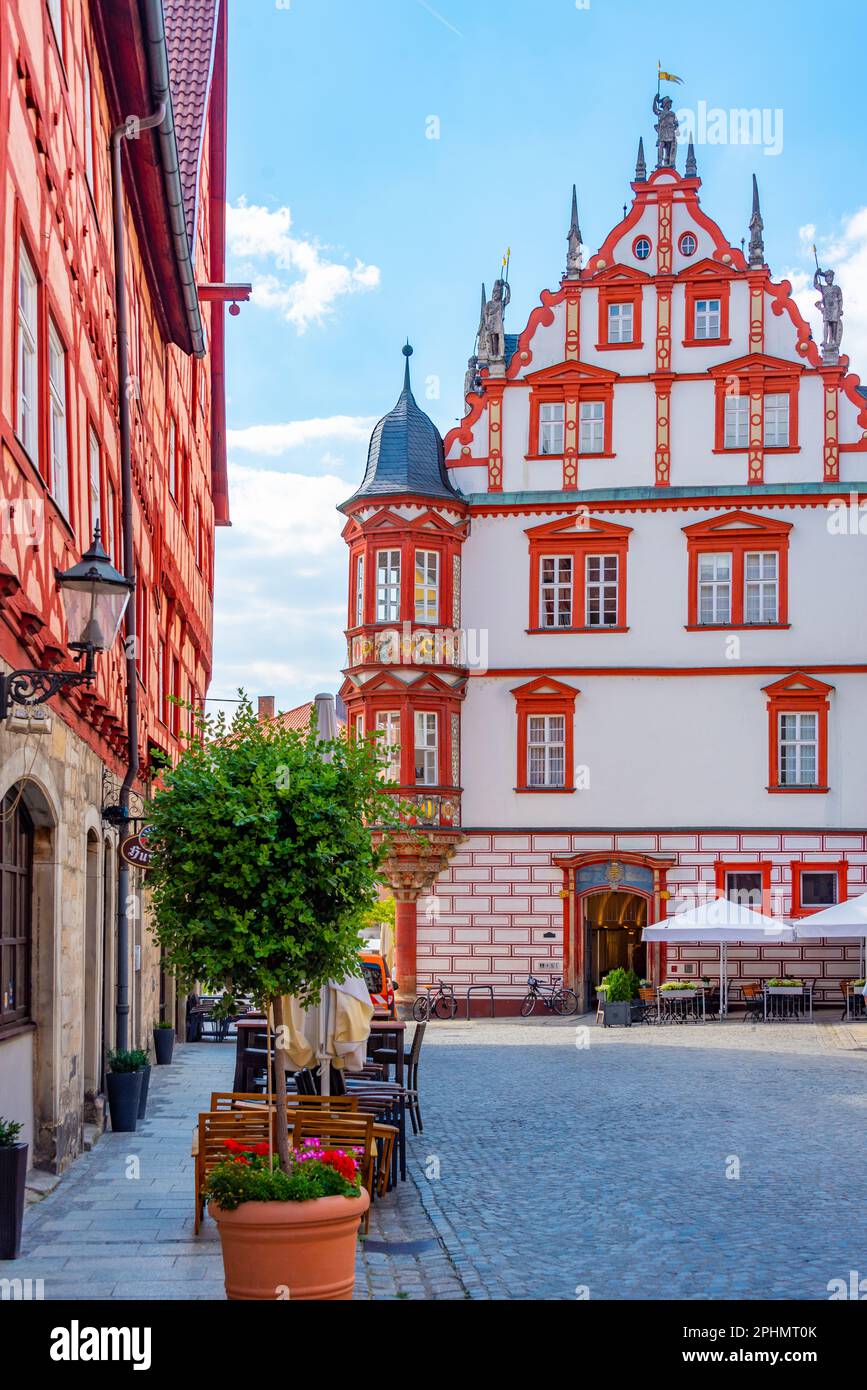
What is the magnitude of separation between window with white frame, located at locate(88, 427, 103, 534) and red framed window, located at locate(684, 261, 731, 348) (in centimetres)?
2343

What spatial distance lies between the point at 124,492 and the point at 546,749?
21.3 meters

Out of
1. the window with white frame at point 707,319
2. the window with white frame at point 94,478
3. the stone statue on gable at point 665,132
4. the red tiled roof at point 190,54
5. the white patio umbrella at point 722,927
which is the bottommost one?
the white patio umbrella at point 722,927

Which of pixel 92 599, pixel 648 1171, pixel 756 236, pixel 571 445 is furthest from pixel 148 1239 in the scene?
pixel 756 236

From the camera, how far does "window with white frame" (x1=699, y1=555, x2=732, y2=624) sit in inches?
1454

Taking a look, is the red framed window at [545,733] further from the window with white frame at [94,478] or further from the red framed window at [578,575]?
the window with white frame at [94,478]

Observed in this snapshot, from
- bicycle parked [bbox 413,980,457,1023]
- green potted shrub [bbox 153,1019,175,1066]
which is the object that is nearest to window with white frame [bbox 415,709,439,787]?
bicycle parked [bbox 413,980,457,1023]

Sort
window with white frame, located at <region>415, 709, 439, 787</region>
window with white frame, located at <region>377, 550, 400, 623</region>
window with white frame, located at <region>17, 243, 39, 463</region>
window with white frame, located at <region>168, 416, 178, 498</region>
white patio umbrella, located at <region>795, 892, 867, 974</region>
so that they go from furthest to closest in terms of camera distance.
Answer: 1. window with white frame, located at <region>377, 550, 400, 623</region>
2. window with white frame, located at <region>415, 709, 439, 787</region>
3. white patio umbrella, located at <region>795, 892, 867, 974</region>
4. window with white frame, located at <region>168, 416, 178, 498</region>
5. window with white frame, located at <region>17, 243, 39, 463</region>

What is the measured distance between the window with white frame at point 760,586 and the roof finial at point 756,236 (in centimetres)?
616

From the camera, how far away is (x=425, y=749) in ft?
119

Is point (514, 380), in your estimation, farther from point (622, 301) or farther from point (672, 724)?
point (672, 724)

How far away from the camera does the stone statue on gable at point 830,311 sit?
36750mm

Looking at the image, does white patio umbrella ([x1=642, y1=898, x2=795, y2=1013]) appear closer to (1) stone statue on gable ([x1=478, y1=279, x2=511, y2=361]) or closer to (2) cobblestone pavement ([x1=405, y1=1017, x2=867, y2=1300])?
(2) cobblestone pavement ([x1=405, y1=1017, x2=867, y2=1300])

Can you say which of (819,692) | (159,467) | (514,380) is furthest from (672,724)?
(159,467)

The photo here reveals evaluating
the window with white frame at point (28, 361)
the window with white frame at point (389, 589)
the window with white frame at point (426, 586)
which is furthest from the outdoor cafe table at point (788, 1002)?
the window with white frame at point (28, 361)
